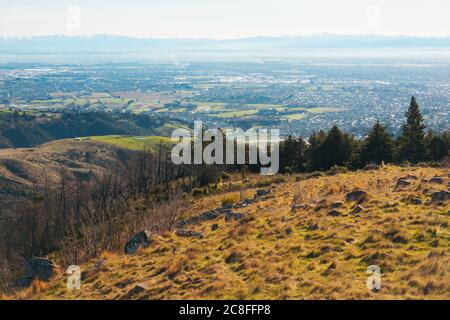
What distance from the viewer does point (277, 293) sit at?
943 centimetres

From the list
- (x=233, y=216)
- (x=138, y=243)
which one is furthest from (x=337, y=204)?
(x=138, y=243)

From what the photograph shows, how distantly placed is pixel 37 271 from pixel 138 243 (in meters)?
3.08

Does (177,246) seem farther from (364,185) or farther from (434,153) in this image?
(434,153)

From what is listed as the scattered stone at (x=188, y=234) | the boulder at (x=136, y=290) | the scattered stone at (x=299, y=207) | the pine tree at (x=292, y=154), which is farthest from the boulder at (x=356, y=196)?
the pine tree at (x=292, y=154)

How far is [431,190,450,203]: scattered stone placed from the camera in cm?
1513

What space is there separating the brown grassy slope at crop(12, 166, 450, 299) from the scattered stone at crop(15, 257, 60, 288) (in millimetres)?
671

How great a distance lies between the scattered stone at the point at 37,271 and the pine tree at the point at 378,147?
26.3m

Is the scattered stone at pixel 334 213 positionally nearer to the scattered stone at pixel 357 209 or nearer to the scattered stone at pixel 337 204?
the scattered stone at pixel 357 209

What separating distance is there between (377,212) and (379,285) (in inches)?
239

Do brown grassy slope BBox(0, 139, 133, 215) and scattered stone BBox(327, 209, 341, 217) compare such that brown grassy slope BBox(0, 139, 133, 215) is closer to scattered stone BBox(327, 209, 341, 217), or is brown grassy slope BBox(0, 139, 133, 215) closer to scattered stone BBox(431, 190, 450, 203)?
scattered stone BBox(327, 209, 341, 217)

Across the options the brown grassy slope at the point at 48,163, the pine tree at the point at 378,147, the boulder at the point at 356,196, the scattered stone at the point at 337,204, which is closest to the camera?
the scattered stone at the point at 337,204

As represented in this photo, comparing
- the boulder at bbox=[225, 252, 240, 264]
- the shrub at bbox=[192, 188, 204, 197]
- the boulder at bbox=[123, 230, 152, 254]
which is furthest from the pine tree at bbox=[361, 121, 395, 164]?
the boulder at bbox=[225, 252, 240, 264]

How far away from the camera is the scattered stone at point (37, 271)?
13.1 metres

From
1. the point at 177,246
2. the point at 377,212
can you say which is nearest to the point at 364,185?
the point at 377,212
